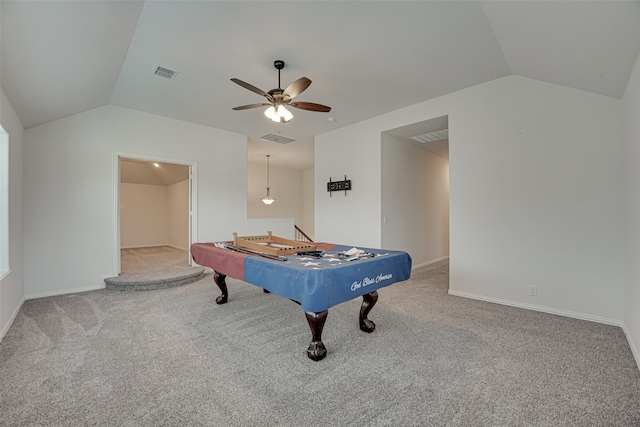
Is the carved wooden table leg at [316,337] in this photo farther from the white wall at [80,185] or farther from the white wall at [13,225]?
the white wall at [80,185]

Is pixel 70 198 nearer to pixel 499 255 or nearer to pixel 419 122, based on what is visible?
pixel 419 122

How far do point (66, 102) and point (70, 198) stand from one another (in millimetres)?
1405

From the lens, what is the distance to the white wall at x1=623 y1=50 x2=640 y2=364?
7.51 feet

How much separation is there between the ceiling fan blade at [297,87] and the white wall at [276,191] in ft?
20.7

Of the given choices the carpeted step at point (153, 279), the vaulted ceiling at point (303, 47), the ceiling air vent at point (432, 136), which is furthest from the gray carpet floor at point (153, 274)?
the ceiling air vent at point (432, 136)

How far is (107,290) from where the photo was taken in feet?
13.9

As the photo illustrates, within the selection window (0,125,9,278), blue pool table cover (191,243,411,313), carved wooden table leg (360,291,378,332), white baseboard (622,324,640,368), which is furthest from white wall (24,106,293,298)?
white baseboard (622,324,640,368)

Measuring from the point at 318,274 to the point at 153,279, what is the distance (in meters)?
3.65

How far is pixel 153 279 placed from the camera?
4.35m

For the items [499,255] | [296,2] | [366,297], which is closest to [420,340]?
[366,297]

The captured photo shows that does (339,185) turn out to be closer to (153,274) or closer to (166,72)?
(166,72)

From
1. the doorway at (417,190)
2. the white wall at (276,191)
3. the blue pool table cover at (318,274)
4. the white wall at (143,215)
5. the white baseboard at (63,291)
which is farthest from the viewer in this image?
the white wall at (276,191)

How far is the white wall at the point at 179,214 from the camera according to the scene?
7.81m

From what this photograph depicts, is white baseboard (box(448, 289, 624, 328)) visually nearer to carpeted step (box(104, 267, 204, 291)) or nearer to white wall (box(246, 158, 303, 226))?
carpeted step (box(104, 267, 204, 291))
